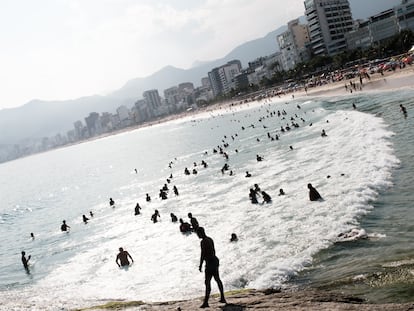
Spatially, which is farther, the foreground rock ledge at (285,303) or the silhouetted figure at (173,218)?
the silhouetted figure at (173,218)

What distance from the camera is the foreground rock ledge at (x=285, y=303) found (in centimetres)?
952

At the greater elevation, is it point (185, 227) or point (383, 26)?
point (383, 26)

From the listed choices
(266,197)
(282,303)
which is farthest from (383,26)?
(282,303)

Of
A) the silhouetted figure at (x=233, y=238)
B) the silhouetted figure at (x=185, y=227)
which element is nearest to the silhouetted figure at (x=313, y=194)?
the silhouetted figure at (x=233, y=238)

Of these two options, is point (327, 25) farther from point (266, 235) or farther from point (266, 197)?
point (266, 235)

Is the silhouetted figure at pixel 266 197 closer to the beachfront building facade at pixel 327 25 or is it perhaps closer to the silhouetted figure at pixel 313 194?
the silhouetted figure at pixel 313 194

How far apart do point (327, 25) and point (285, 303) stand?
169 m

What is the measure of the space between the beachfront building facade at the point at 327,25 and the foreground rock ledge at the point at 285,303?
6442 inches

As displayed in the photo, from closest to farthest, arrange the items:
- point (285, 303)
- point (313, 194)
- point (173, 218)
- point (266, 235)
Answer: point (285, 303) → point (266, 235) → point (313, 194) → point (173, 218)

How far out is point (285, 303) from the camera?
34.7ft

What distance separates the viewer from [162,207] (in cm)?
3584

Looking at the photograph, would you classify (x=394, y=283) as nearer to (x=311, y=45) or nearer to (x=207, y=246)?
(x=207, y=246)

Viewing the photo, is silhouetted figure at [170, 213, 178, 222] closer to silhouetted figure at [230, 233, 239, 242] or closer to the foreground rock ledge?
silhouetted figure at [230, 233, 239, 242]

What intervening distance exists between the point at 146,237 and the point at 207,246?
1754 centimetres
